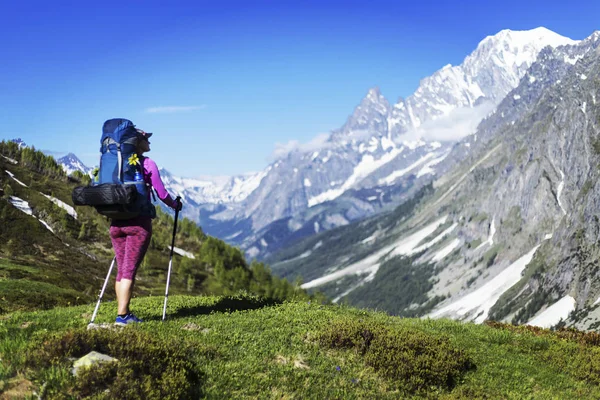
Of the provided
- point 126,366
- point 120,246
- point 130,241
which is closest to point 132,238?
point 130,241

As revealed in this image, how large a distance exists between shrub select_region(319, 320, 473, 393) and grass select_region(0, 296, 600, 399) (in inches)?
1.3

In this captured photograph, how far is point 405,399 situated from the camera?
12.0 m

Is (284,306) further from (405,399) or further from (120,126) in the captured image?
(120,126)

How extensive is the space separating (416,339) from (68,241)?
72.1 metres

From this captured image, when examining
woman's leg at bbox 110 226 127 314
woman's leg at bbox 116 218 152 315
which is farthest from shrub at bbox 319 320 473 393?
woman's leg at bbox 110 226 127 314

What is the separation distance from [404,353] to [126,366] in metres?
7.30

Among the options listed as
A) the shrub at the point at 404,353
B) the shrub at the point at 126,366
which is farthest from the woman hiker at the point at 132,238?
the shrub at the point at 404,353

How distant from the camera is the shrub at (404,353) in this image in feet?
42.6

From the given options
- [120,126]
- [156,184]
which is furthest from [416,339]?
[120,126]

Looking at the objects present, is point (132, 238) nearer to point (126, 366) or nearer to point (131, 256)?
point (131, 256)

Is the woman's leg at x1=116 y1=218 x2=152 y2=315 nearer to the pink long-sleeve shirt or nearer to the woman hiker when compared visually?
the woman hiker

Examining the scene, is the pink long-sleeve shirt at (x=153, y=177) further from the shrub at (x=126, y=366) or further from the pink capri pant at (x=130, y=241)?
the shrub at (x=126, y=366)

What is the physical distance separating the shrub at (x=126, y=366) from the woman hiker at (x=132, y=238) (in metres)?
2.71

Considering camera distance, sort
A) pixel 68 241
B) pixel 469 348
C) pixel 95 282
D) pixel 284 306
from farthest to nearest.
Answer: pixel 68 241
pixel 95 282
pixel 284 306
pixel 469 348
